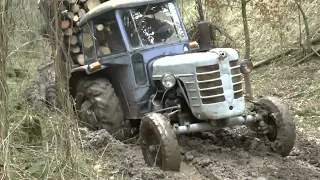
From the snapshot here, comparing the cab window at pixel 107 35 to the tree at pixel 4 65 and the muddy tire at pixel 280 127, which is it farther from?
the tree at pixel 4 65

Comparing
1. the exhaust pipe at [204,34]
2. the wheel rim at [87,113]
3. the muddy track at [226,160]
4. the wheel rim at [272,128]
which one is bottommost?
the muddy track at [226,160]

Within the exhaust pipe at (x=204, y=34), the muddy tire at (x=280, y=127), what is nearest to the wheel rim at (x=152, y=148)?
the exhaust pipe at (x=204, y=34)

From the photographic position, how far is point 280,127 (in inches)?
244

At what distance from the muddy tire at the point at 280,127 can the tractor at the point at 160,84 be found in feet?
0.04

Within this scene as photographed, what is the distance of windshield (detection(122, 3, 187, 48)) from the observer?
6.93m

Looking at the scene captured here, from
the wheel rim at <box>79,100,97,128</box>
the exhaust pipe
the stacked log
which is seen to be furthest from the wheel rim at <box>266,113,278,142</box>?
the stacked log

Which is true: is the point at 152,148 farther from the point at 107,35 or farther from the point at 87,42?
the point at 87,42

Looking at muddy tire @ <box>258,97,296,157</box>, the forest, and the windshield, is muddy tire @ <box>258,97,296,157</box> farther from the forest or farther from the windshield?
the windshield

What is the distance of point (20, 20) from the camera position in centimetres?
485

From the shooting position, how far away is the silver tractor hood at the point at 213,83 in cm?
600

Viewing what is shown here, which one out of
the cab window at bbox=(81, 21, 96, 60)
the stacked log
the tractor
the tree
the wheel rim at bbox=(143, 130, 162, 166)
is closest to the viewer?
the tree

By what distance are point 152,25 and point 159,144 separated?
2.05 meters

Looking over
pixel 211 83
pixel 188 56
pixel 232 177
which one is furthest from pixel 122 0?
pixel 232 177

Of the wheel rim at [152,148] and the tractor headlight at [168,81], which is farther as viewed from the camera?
the tractor headlight at [168,81]
